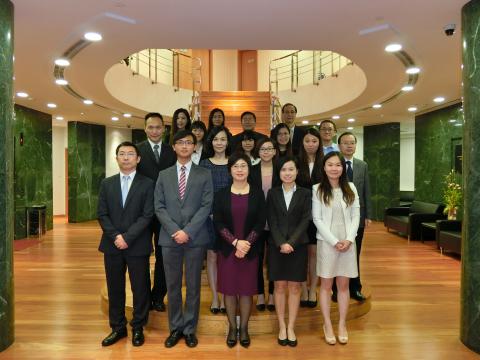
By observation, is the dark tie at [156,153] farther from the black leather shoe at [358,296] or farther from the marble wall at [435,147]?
the marble wall at [435,147]

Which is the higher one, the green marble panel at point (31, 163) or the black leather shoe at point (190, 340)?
the green marble panel at point (31, 163)

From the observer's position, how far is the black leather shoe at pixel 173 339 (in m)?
3.98

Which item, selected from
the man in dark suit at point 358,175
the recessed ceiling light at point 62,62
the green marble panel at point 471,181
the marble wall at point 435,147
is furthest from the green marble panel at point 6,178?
the marble wall at point 435,147

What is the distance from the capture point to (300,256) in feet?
12.8

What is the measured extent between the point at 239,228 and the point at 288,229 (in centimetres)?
44

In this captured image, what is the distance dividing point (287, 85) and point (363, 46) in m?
9.09

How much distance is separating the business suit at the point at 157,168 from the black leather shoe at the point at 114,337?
0.48m

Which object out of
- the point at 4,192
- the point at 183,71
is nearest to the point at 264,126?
the point at 183,71

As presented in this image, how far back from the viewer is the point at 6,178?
396 cm

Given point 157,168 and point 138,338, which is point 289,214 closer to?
point 157,168

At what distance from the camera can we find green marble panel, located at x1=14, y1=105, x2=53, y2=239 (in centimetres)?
1079

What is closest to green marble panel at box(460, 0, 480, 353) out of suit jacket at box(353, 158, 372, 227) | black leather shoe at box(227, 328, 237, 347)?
suit jacket at box(353, 158, 372, 227)

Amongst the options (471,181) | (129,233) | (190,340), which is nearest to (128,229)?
(129,233)

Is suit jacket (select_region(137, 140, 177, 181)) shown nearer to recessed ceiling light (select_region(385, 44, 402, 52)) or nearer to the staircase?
recessed ceiling light (select_region(385, 44, 402, 52))
